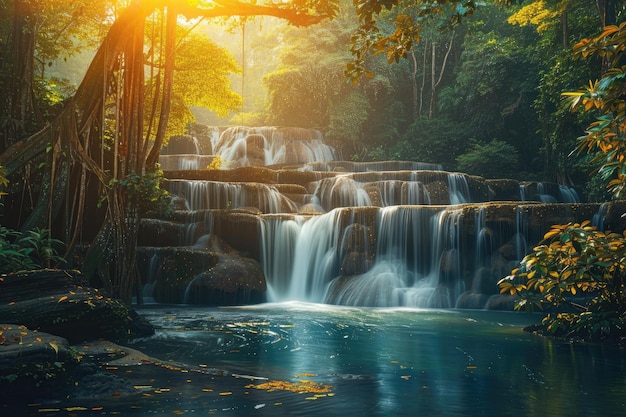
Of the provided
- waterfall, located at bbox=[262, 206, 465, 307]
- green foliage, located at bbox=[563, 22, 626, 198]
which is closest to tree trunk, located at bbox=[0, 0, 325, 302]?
waterfall, located at bbox=[262, 206, 465, 307]

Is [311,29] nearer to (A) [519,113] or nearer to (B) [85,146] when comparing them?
(A) [519,113]

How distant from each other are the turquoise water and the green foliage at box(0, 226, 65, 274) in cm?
212

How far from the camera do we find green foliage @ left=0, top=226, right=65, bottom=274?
809cm

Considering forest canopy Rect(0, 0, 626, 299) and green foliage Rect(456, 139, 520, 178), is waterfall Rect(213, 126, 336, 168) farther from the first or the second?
green foliage Rect(456, 139, 520, 178)

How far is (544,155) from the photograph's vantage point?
26219mm

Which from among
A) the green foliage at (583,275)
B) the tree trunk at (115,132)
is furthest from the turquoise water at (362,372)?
the tree trunk at (115,132)

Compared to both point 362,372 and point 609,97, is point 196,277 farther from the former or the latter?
point 609,97

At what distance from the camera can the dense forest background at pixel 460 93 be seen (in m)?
22.9

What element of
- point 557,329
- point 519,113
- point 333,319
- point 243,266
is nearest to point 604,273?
point 557,329

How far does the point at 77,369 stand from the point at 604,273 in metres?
6.46

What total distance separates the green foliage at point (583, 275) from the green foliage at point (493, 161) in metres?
19.3

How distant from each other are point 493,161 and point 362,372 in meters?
22.8

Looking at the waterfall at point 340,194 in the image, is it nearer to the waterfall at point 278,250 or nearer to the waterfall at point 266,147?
the waterfall at point 278,250

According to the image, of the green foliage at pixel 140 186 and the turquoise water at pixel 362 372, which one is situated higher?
the green foliage at pixel 140 186
